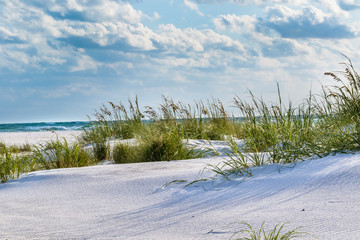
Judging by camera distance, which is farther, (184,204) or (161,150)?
(161,150)

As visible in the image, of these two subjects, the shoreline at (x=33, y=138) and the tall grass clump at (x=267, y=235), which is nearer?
the tall grass clump at (x=267, y=235)

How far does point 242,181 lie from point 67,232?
4.88 feet

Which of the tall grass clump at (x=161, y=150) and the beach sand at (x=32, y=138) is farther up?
the beach sand at (x=32, y=138)

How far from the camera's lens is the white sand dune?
7.59 ft

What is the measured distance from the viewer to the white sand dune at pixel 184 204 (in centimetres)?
231

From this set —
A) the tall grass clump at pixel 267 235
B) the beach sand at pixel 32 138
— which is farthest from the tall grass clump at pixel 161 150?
the tall grass clump at pixel 267 235

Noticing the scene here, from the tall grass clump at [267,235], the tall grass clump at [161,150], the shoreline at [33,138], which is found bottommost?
the tall grass clump at [267,235]

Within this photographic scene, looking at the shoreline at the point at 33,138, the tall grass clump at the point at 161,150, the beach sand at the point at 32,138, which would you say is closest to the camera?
the tall grass clump at the point at 161,150

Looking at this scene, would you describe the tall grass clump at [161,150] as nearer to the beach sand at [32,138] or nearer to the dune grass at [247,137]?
the dune grass at [247,137]

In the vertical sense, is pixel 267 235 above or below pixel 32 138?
below

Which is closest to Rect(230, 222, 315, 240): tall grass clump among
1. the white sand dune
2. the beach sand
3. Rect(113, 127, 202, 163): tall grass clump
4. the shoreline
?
the white sand dune

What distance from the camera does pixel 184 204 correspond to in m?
2.94

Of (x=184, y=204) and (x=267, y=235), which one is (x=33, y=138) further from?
(x=267, y=235)

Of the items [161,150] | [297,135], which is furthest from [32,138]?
[297,135]
